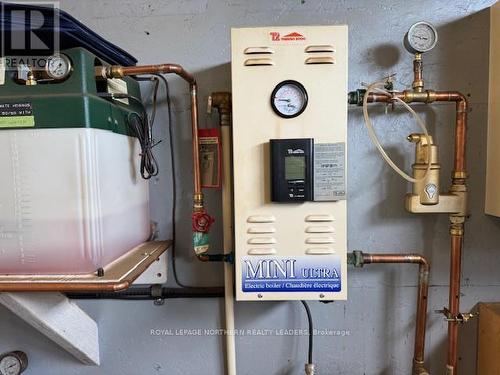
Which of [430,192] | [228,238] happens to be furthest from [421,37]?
[228,238]

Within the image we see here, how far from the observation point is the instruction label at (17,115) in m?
0.72

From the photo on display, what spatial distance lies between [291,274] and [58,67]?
76 cm

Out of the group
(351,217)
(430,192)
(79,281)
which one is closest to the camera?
(79,281)

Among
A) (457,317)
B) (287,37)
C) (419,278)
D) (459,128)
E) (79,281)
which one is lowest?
(457,317)

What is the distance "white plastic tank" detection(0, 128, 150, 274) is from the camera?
729 mm

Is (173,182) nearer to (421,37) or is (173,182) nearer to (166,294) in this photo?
(166,294)

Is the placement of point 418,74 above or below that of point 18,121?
above

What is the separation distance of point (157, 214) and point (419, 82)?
0.92 meters

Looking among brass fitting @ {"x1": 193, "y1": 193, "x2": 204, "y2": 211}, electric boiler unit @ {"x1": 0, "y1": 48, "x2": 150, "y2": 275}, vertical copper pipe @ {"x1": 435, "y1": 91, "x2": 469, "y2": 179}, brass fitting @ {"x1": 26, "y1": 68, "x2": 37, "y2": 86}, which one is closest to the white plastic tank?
electric boiler unit @ {"x1": 0, "y1": 48, "x2": 150, "y2": 275}

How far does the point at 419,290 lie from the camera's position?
3.38ft

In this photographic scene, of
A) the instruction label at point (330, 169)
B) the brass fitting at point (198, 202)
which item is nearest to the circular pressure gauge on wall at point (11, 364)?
the brass fitting at point (198, 202)

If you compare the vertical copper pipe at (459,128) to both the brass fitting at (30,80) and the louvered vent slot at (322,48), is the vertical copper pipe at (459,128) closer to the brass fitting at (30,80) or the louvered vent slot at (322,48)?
the louvered vent slot at (322,48)

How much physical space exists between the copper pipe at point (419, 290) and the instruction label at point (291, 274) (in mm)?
Result: 168

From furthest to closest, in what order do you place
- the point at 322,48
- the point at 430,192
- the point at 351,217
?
the point at 351,217 < the point at 430,192 < the point at 322,48
